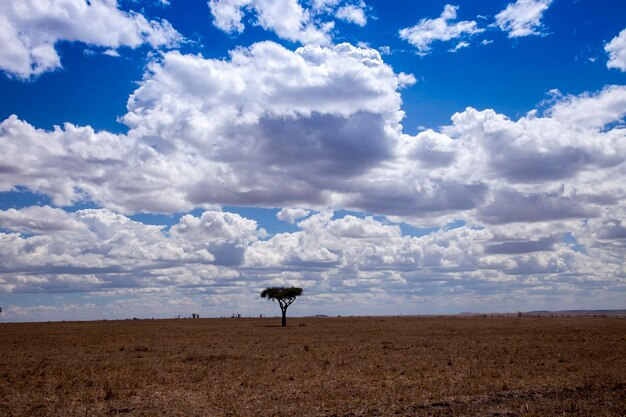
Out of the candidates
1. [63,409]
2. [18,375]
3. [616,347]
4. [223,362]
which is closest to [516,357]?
[616,347]

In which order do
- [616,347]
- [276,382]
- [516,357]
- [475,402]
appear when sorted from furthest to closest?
[616,347] → [516,357] → [276,382] → [475,402]

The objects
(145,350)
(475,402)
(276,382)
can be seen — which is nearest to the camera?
(475,402)

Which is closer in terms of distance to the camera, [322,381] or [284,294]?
[322,381]

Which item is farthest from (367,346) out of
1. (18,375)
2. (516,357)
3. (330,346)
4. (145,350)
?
(18,375)

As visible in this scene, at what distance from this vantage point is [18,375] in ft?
92.8

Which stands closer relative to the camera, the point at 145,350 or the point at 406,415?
the point at 406,415

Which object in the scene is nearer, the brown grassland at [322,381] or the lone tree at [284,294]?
the brown grassland at [322,381]

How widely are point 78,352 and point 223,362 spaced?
43.7 ft

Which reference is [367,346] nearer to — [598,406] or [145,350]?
[145,350]

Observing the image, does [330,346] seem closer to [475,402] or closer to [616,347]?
[616,347]

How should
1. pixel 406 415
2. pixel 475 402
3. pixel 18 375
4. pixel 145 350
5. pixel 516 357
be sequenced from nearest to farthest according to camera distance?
pixel 406 415 → pixel 475 402 → pixel 18 375 → pixel 516 357 → pixel 145 350

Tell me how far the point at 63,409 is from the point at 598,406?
18278mm

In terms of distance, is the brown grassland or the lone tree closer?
the brown grassland

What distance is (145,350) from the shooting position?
1667 inches
